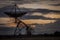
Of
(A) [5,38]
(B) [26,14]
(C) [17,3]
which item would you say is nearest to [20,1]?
(C) [17,3]

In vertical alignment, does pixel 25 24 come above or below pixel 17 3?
below

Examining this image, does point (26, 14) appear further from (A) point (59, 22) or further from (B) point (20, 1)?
(A) point (59, 22)

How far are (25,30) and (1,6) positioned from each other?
0.37 m

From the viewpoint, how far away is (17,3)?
190cm

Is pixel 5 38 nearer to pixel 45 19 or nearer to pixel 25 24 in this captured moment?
pixel 25 24

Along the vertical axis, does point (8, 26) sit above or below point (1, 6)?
below

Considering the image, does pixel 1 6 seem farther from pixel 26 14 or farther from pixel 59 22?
pixel 59 22

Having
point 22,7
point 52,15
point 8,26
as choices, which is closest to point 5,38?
point 8,26

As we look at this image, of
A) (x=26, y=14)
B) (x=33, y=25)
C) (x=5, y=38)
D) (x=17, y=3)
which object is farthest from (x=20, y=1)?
(x=5, y=38)

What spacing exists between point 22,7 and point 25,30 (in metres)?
0.26

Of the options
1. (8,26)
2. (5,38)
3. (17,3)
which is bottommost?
(5,38)

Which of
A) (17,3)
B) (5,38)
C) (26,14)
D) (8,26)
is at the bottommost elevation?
(5,38)

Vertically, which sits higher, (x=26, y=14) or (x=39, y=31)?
(x=26, y=14)

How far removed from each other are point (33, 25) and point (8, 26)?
0.28 meters
